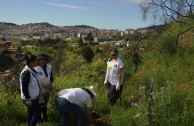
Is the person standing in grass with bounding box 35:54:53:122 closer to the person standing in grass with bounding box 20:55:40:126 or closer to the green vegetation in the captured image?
the green vegetation

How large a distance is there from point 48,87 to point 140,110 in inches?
98.3

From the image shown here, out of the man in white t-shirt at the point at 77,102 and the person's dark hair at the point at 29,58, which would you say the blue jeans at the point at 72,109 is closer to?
the man in white t-shirt at the point at 77,102

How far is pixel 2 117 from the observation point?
8.53 metres

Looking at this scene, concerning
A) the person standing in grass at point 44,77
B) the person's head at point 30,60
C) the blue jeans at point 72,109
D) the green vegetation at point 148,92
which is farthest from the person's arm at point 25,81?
the green vegetation at point 148,92

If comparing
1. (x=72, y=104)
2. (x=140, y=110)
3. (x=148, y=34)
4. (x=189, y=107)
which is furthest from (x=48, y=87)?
(x=148, y=34)

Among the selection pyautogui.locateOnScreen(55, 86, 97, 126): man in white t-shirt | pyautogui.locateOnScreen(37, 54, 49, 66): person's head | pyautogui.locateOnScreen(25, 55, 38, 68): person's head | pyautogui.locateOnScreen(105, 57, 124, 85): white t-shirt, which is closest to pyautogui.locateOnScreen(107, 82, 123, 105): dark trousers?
pyautogui.locateOnScreen(105, 57, 124, 85): white t-shirt

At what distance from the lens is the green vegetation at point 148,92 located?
6.44m

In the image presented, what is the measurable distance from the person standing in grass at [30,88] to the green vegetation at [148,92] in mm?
1161

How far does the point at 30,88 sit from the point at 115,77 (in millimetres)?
2370

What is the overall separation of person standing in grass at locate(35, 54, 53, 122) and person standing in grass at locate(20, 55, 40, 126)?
93 cm

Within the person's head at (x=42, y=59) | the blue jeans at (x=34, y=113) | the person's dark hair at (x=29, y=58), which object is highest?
the person's dark hair at (x=29, y=58)

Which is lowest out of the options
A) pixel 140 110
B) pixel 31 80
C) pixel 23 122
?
pixel 23 122

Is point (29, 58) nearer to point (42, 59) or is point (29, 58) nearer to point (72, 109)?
point (42, 59)

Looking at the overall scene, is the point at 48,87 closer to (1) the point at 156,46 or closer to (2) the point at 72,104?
(2) the point at 72,104
